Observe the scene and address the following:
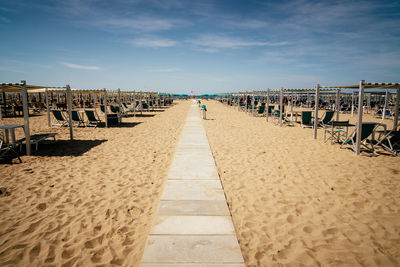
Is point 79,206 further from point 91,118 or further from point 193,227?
point 91,118

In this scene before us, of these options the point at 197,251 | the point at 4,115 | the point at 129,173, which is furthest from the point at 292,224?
the point at 4,115

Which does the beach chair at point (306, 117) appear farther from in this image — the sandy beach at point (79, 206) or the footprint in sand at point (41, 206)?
the footprint in sand at point (41, 206)

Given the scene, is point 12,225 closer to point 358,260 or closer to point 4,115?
point 358,260

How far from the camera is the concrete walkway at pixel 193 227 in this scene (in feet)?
7.54

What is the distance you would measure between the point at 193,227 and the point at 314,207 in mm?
2037

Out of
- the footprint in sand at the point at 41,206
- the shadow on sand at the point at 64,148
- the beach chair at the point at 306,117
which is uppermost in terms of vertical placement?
the beach chair at the point at 306,117

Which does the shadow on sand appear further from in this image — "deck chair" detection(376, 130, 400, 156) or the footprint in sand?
"deck chair" detection(376, 130, 400, 156)

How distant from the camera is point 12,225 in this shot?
2.95 m

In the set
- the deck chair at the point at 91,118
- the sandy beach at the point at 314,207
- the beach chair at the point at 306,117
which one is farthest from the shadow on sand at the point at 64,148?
the beach chair at the point at 306,117

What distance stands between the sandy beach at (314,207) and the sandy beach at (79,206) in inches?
58.1

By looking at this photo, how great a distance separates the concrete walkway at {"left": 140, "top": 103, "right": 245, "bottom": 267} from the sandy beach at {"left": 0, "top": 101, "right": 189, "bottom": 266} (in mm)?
217

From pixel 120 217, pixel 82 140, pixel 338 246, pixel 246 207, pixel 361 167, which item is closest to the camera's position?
pixel 338 246

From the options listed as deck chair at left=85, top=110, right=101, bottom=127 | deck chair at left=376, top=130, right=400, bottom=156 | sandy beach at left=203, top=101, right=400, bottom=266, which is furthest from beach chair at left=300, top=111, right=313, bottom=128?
deck chair at left=85, top=110, right=101, bottom=127

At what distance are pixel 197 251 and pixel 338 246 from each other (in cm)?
171
